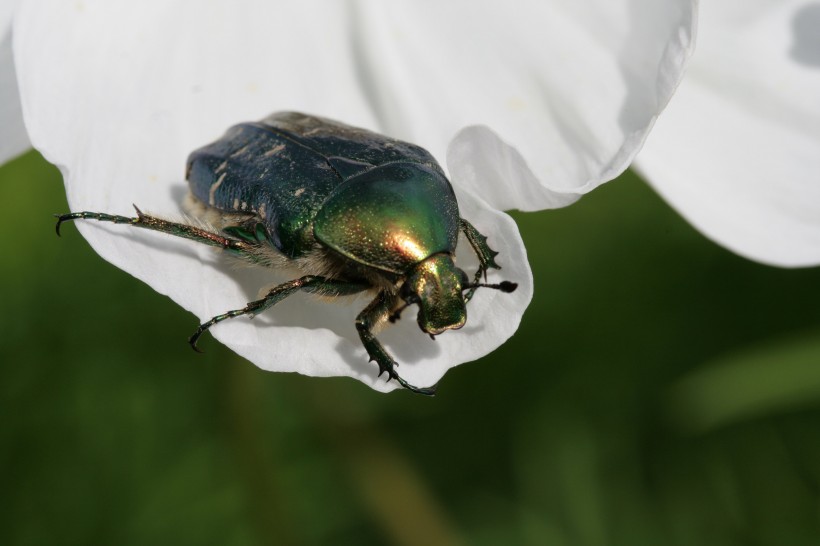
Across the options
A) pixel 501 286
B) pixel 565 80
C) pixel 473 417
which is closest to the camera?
pixel 501 286

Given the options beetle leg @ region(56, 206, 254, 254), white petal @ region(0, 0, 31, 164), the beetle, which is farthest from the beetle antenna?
white petal @ region(0, 0, 31, 164)

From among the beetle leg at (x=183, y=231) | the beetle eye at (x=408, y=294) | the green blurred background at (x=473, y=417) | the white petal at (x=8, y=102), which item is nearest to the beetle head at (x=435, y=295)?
the beetle eye at (x=408, y=294)

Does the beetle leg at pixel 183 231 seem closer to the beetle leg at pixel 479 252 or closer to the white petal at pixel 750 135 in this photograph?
the beetle leg at pixel 479 252

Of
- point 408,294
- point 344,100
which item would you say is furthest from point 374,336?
point 344,100

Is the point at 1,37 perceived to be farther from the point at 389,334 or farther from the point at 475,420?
the point at 475,420

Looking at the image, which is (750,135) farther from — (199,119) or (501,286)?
A: (199,119)

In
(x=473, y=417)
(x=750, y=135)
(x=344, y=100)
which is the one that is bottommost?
(x=473, y=417)

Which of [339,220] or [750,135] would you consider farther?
[750,135]
